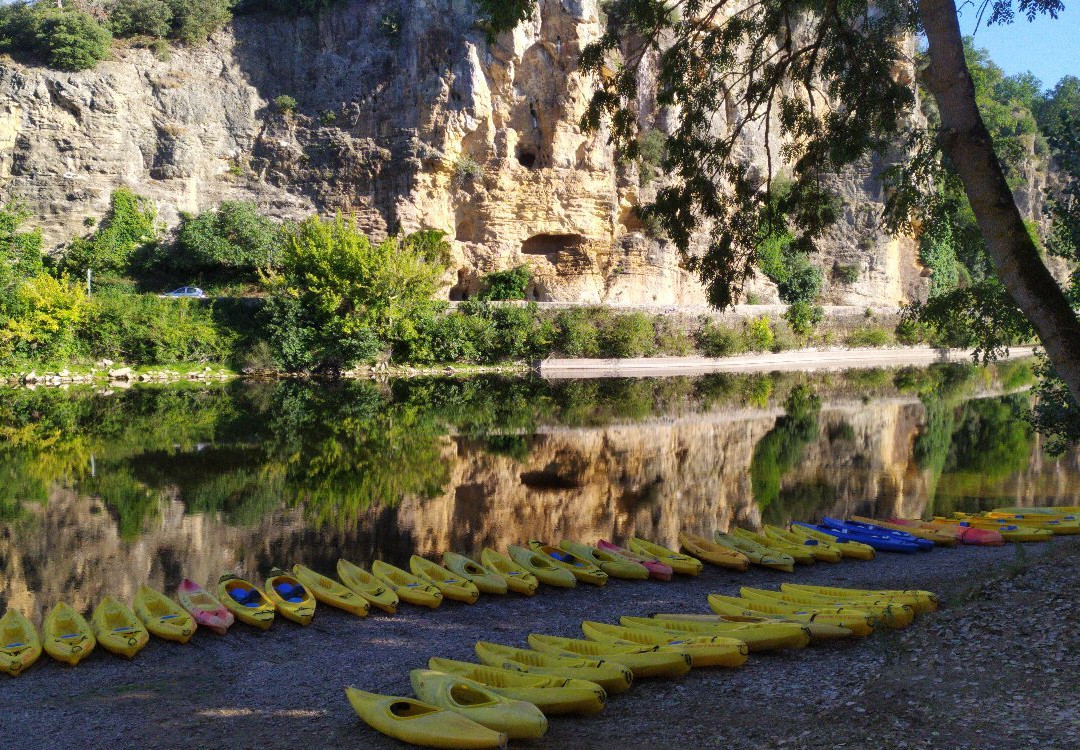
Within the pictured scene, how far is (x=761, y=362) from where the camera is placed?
120 feet

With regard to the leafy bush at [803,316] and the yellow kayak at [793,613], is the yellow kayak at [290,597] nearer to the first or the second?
the yellow kayak at [793,613]

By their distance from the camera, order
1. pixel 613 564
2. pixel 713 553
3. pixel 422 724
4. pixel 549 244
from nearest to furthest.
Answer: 1. pixel 422 724
2. pixel 613 564
3. pixel 713 553
4. pixel 549 244

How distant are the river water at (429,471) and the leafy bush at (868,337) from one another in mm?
15508

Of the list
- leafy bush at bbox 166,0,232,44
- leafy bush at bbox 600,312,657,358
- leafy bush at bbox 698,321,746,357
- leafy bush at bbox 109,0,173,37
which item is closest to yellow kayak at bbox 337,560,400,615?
leafy bush at bbox 600,312,657,358

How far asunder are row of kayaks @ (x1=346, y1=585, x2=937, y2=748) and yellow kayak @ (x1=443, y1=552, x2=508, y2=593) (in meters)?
1.55

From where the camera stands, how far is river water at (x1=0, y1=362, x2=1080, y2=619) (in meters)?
10.4

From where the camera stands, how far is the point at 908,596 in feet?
23.0

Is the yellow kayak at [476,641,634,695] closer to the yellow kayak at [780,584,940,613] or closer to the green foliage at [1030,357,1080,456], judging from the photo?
the yellow kayak at [780,584,940,613]

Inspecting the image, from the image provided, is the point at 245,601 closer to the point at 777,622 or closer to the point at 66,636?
the point at 66,636

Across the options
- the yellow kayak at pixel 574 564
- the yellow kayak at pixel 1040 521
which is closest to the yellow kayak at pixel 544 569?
the yellow kayak at pixel 574 564

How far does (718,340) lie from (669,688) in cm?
3081

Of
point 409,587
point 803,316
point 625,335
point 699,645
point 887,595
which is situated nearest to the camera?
point 699,645

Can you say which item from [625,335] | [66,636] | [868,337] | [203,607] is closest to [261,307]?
[625,335]

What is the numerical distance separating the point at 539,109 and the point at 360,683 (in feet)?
100
